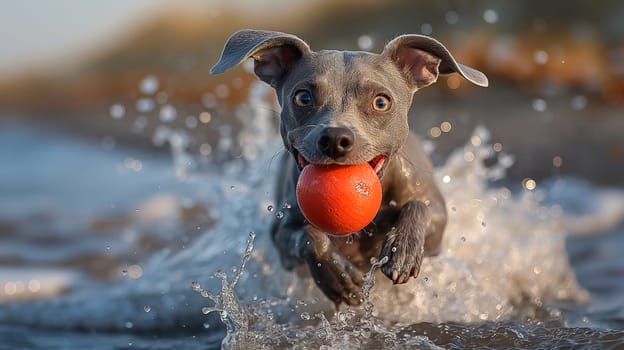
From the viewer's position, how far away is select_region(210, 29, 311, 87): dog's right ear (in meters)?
3.80

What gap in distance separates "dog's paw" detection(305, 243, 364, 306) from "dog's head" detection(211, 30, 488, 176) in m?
0.42

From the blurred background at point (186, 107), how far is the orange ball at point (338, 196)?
9.04 ft

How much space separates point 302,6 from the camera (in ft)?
46.7

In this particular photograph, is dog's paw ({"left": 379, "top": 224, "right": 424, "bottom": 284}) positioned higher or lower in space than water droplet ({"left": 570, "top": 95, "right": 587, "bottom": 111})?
lower

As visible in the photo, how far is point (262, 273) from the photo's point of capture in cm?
505

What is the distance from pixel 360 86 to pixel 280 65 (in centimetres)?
51

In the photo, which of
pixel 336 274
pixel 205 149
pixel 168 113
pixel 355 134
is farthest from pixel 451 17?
pixel 355 134

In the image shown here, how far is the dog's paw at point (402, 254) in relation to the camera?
3.78 m

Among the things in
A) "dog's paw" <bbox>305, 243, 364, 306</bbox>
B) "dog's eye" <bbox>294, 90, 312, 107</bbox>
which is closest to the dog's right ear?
"dog's eye" <bbox>294, 90, 312, 107</bbox>

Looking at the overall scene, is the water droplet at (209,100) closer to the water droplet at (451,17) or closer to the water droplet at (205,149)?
the water droplet at (205,149)

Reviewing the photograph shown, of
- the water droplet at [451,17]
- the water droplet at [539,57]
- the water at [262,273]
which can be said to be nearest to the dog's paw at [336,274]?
the water at [262,273]

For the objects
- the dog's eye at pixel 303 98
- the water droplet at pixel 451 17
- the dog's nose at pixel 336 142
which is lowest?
the dog's nose at pixel 336 142

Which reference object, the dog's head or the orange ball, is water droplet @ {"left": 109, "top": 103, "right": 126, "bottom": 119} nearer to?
the dog's head

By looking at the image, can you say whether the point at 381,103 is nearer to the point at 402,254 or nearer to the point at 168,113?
the point at 402,254
